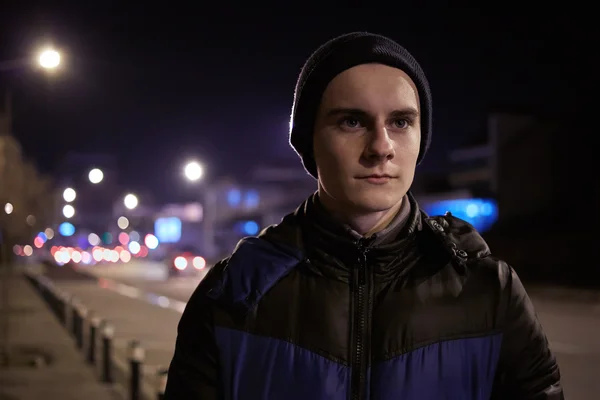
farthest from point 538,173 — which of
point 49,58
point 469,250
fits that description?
point 469,250

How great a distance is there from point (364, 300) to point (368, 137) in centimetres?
42

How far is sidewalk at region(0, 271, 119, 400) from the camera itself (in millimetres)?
9070

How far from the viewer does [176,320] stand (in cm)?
1889

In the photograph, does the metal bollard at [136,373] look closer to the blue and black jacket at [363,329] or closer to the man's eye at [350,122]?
the blue and black jacket at [363,329]

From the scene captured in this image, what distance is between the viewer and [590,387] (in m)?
9.55

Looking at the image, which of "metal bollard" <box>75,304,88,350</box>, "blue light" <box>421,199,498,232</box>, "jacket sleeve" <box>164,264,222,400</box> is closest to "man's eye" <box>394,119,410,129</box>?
"jacket sleeve" <box>164,264,222,400</box>

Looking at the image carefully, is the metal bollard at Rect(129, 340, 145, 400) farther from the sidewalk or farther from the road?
the road

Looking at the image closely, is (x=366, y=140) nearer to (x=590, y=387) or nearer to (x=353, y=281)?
(x=353, y=281)

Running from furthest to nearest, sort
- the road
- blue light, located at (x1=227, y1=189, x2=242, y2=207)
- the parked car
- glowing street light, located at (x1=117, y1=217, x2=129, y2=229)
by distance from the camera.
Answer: glowing street light, located at (x1=117, y1=217, x2=129, y2=229) → blue light, located at (x1=227, y1=189, x2=242, y2=207) → the parked car → the road

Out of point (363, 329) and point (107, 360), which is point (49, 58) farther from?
point (363, 329)

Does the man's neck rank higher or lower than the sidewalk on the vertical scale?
higher

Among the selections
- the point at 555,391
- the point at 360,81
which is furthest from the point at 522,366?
the point at 360,81

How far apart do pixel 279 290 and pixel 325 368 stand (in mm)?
234

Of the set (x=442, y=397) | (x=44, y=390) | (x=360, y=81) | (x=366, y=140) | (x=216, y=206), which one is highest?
(x=216, y=206)
